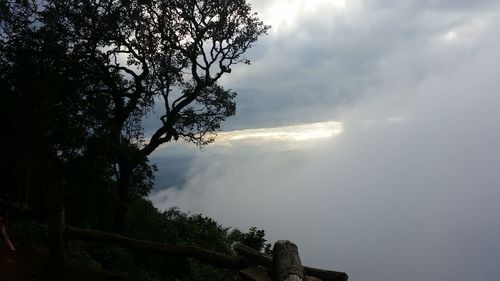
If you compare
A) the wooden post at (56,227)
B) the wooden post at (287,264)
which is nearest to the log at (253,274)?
the wooden post at (287,264)

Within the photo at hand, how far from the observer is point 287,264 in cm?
511

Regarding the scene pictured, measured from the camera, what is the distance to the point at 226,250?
67.1 ft

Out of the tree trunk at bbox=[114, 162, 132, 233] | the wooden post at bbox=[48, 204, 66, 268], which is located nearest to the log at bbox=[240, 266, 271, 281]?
the wooden post at bbox=[48, 204, 66, 268]

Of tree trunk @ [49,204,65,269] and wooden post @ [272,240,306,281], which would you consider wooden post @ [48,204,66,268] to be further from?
wooden post @ [272,240,306,281]

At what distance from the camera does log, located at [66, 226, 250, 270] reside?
6.77m

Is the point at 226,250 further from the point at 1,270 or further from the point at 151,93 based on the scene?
the point at 1,270

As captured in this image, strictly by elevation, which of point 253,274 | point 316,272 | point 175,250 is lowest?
point 253,274

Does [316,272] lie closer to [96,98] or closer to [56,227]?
[56,227]

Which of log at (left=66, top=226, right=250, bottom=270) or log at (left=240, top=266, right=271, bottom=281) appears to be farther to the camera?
log at (left=66, top=226, right=250, bottom=270)

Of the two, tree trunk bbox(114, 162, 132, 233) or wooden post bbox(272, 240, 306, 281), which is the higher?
tree trunk bbox(114, 162, 132, 233)

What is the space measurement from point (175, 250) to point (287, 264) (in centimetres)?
287

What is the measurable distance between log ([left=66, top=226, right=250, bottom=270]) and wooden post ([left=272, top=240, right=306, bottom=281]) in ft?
4.67

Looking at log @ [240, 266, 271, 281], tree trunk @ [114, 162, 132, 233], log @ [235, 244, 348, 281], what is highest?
tree trunk @ [114, 162, 132, 233]

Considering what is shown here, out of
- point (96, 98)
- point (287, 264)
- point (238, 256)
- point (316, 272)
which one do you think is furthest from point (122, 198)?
point (287, 264)
